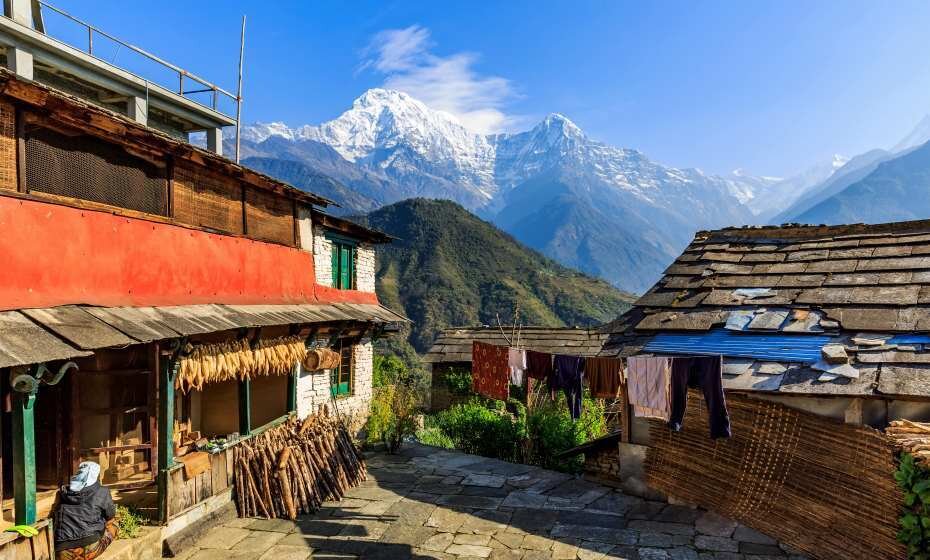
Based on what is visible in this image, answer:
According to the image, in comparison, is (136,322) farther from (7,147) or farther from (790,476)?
(790,476)

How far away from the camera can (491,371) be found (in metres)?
12.7

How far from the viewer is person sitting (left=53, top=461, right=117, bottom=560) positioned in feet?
19.9

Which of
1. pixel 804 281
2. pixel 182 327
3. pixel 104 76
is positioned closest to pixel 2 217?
pixel 182 327

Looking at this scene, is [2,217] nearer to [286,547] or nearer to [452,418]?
[286,547]

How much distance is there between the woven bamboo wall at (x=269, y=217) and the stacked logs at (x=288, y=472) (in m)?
3.98

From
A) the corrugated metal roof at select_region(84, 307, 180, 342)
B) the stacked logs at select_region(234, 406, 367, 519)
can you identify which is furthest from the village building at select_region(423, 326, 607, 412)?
the corrugated metal roof at select_region(84, 307, 180, 342)

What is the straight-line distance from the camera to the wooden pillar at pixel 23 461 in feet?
19.2

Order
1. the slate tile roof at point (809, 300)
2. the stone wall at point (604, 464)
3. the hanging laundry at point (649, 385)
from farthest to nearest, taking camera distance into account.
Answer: the stone wall at point (604, 464), the hanging laundry at point (649, 385), the slate tile roof at point (809, 300)

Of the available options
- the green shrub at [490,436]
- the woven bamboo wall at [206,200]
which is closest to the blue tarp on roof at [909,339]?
the green shrub at [490,436]

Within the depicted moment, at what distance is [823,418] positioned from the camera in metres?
7.58

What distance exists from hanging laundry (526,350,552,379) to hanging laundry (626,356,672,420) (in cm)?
211

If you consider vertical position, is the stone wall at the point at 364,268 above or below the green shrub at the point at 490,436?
above

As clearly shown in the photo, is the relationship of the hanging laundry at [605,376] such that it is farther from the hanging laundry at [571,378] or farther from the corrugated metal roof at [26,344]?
the corrugated metal roof at [26,344]

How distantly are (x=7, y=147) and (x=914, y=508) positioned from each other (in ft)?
36.3
